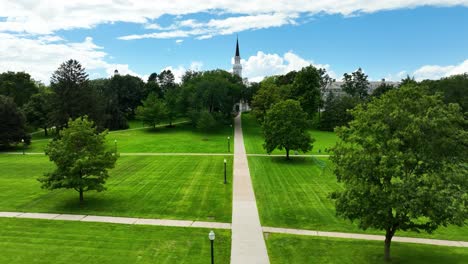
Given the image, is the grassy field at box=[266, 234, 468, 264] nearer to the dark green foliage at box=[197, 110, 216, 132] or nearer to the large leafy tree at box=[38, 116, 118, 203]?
the large leafy tree at box=[38, 116, 118, 203]

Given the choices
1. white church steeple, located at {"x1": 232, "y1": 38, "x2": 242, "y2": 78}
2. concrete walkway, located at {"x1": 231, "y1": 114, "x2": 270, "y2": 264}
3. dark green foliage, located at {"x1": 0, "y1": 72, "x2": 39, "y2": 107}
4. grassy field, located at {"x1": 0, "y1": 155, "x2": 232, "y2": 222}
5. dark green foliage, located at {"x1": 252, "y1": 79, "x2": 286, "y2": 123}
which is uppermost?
white church steeple, located at {"x1": 232, "y1": 38, "x2": 242, "y2": 78}

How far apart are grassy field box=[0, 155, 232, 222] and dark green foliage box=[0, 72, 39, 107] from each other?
139 ft

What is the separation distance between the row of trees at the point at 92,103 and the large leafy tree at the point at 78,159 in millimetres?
29960

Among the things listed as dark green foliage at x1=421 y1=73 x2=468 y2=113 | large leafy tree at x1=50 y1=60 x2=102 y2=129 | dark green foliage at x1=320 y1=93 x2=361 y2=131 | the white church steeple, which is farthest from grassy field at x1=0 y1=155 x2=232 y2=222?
the white church steeple

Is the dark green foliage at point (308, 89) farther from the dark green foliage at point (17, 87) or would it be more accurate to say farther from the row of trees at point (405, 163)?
the row of trees at point (405, 163)

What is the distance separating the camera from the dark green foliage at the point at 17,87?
2901 inches

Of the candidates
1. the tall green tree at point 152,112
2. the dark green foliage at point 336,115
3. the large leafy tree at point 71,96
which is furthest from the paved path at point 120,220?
the dark green foliage at point 336,115

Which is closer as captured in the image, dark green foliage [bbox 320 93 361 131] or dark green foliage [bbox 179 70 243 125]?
dark green foliage [bbox 179 70 243 125]

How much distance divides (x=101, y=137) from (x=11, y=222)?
7.19 metres

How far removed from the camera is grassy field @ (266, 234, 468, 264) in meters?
15.4

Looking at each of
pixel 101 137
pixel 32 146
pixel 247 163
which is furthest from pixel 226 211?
pixel 32 146

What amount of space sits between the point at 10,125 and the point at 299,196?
4116 centimetres

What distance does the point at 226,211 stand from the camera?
2231 centimetres

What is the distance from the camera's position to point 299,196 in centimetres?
2620
